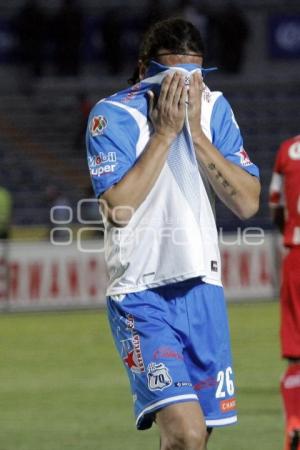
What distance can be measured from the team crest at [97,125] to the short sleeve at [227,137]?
0.45 meters

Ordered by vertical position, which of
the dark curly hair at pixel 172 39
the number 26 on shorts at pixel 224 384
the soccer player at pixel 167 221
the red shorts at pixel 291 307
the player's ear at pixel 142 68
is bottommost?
the red shorts at pixel 291 307

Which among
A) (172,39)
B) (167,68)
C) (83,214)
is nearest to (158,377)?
(167,68)

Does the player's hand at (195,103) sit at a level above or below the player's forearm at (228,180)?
above

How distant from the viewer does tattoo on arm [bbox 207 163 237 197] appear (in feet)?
16.0

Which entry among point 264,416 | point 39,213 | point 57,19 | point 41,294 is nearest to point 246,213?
point 264,416

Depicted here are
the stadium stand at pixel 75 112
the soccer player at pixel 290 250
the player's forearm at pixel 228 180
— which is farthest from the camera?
the stadium stand at pixel 75 112

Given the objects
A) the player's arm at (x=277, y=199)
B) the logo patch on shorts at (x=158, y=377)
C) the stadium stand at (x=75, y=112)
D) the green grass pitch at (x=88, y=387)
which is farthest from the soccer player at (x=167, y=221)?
the stadium stand at (x=75, y=112)

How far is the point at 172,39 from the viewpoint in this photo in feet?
16.1

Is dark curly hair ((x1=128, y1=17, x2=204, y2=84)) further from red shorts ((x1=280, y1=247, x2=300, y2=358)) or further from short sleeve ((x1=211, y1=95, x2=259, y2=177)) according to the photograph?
red shorts ((x1=280, y1=247, x2=300, y2=358))

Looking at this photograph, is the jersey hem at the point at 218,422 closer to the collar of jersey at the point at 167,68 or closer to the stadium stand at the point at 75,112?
the collar of jersey at the point at 167,68

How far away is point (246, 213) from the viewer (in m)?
4.98

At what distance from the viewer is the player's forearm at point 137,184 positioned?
477 centimetres

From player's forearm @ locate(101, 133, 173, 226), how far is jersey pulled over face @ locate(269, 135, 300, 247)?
2.90m

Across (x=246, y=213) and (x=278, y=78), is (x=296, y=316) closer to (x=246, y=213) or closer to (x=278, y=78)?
(x=246, y=213)
